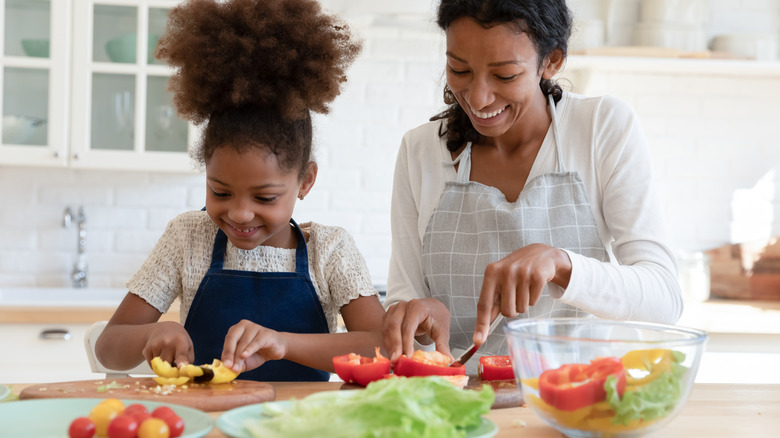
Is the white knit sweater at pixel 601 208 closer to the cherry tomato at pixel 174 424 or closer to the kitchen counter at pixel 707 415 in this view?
the kitchen counter at pixel 707 415

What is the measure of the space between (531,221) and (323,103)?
1.48 ft

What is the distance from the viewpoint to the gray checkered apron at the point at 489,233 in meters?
1.54

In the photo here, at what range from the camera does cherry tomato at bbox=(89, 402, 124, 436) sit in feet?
2.79

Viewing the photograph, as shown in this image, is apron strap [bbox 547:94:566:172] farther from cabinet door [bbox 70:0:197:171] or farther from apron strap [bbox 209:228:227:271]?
cabinet door [bbox 70:0:197:171]

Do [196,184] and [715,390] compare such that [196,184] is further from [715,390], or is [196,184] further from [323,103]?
[715,390]

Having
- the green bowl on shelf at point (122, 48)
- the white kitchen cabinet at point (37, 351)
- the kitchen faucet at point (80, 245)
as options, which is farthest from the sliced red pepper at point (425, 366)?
the kitchen faucet at point (80, 245)

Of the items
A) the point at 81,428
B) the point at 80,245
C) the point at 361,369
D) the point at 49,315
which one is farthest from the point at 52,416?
the point at 80,245

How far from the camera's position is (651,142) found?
326 cm

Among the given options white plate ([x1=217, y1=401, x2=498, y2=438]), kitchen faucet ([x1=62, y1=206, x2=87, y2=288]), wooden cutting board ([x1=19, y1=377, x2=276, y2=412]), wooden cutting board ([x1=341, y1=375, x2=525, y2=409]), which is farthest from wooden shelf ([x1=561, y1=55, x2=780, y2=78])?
white plate ([x1=217, y1=401, x2=498, y2=438])

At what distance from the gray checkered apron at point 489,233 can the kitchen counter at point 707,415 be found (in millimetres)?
358

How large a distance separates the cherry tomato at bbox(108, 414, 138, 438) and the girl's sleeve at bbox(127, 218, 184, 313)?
0.67m

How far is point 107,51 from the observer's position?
9.70 ft

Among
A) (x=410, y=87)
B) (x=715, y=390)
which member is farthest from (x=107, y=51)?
(x=715, y=390)

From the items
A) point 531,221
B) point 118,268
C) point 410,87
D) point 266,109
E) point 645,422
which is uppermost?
point 410,87
